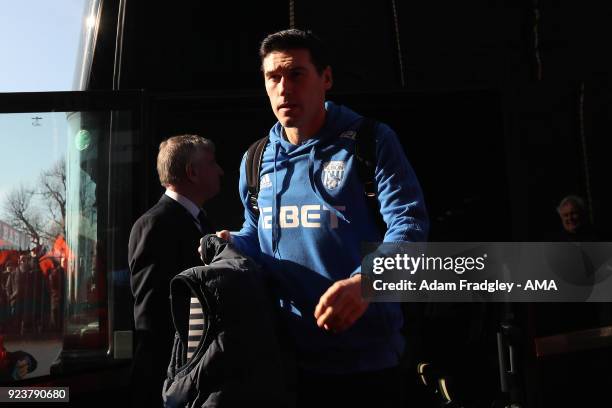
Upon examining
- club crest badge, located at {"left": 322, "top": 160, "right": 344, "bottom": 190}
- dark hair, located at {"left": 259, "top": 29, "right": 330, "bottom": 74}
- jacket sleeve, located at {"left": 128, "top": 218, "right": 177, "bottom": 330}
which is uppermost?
dark hair, located at {"left": 259, "top": 29, "right": 330, "bottom": 74}

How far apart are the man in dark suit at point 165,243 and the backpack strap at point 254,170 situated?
0.88 m

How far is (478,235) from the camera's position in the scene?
3.28m

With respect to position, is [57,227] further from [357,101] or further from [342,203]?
[342,203]

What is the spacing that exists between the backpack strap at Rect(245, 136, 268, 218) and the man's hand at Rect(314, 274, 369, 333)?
52 cm

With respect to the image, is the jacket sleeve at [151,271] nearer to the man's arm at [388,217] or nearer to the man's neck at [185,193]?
the man's neck at [185,193]

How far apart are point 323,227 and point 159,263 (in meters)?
1.18

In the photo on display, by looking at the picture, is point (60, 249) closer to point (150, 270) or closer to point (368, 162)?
point (150, 270)

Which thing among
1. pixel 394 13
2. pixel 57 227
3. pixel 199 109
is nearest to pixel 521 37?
pixel 394 13

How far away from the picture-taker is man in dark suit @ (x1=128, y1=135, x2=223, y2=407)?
9.00ft

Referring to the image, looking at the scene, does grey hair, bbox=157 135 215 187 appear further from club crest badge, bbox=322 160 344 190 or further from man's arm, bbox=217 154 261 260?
club crest badge, bbox=322 160 344 190

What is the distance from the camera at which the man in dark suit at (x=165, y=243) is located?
2.74 m

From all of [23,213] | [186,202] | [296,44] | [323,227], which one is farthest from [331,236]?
[23,213]

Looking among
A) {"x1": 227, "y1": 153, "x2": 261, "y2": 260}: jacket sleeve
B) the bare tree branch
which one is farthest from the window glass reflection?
{"x1": 227, "y1": 153, "x2": 261, "y2": 260}: jacket sleeve

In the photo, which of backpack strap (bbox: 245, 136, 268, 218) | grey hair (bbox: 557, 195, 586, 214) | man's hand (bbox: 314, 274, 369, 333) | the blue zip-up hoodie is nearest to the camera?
man's hand (bbox: 314, 274, 369, 333)
